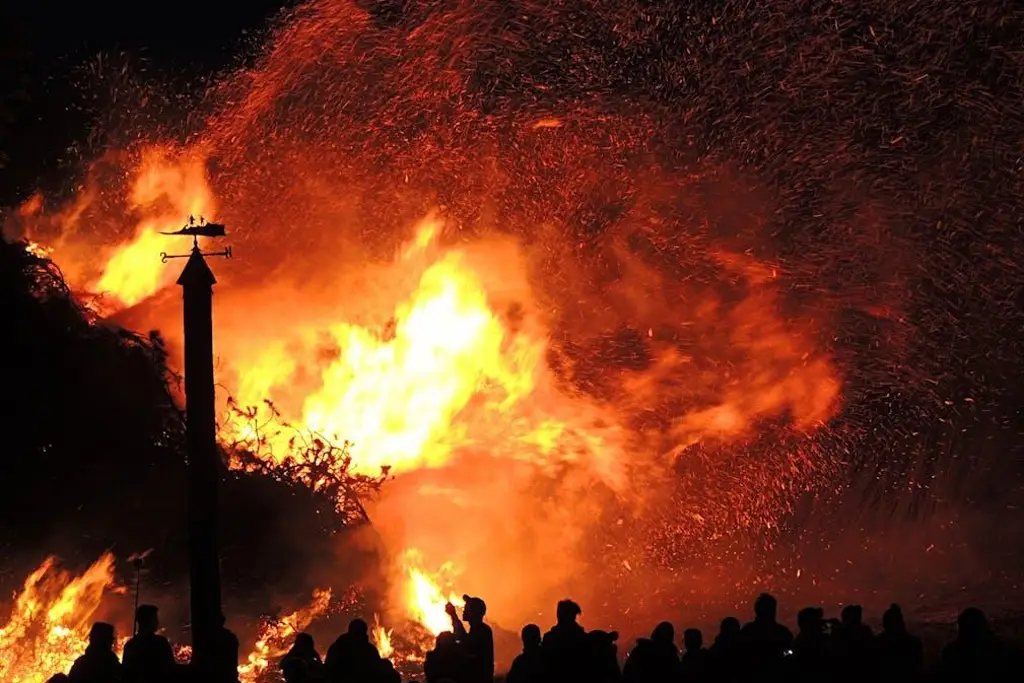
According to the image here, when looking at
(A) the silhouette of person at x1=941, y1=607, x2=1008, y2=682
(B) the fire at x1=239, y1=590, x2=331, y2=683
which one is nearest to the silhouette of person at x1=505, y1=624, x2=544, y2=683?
(A) the silhouette of person at x1=941, y1=607, x2=1008, y2=682

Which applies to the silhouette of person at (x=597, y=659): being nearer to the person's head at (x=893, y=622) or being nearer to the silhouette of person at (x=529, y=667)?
the silhouette of person at (x=529, y=667)

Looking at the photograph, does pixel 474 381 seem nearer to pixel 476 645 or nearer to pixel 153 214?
pixel 153 214

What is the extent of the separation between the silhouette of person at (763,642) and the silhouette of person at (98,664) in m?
4.14

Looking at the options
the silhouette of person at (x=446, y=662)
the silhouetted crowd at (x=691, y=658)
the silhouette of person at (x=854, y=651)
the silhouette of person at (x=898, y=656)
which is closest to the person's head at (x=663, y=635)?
the silhouetted crowd at (x=691, y=658)

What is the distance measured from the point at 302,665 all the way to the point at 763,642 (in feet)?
9.98

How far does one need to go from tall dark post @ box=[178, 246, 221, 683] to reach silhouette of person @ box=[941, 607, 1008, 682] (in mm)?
6178

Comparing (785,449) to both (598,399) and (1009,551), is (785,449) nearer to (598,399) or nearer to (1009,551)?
(598,399)

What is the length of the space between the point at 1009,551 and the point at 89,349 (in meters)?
16.0

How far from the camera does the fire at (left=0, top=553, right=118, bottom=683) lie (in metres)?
12.7

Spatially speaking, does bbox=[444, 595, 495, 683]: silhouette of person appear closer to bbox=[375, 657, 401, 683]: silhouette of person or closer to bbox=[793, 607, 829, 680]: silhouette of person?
bbox=[375, 657, 401, 683]: silhouette of person

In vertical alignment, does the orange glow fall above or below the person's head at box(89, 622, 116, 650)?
above

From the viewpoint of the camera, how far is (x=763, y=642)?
7941 mm

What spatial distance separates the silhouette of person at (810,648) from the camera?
7605mm

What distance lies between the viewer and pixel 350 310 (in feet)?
58.7
